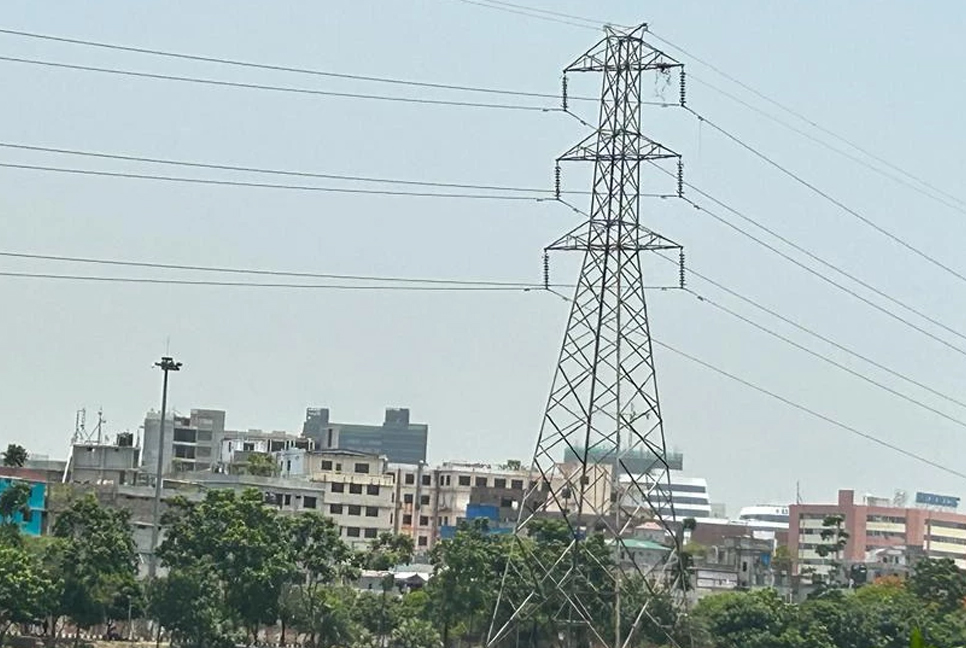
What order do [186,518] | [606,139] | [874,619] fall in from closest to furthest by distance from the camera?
1. [606,139]
2. [186,518]
3. [874,619]

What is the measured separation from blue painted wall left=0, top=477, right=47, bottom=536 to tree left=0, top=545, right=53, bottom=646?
23089 millimetres

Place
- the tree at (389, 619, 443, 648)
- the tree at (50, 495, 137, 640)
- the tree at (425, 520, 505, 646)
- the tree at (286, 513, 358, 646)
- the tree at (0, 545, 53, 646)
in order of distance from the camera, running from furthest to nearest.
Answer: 1. the tree at (389, 619, 443, 648)
2. the tree at (286, 513, 358, 646)
3. the tree at (425, 520, 505, 646)
4. the tree at (50, 495, 137, 640)
5. the tree at (0, 545, 53, 646)

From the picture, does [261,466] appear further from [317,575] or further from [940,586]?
[940,586]

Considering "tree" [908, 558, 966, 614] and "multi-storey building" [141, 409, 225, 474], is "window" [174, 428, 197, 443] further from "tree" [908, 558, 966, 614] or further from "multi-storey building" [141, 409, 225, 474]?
"tree" [908, 558, 966, 614]

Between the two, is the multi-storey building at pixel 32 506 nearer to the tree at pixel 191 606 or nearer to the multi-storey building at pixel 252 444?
the tree at pixel 191 606

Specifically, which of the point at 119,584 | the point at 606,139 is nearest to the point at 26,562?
the point at 119,584

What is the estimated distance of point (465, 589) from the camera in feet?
334

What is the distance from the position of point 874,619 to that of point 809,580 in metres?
47.7

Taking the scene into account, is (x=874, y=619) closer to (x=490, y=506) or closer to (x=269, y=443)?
(x=490, y=506)

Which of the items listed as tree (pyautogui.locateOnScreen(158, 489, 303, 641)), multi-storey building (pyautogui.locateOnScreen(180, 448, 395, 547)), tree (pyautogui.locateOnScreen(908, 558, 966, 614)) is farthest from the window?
tree (pyautogui.locateOnScreen(158, 489, 303, 641))

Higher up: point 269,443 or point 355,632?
point 269,443

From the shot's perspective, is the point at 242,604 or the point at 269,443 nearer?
the point at 242,604

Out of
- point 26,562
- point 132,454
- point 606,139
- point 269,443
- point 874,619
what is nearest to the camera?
point 606,139

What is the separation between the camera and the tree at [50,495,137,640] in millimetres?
93688
